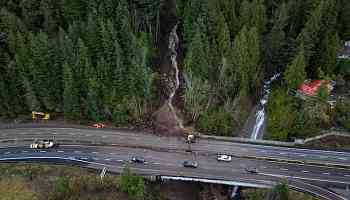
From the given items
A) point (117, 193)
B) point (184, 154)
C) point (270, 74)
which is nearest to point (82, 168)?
point (117, 193)

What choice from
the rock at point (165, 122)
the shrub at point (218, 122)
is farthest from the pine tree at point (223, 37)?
the rock at point (165, 122)

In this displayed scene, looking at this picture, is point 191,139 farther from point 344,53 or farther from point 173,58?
point 344,53

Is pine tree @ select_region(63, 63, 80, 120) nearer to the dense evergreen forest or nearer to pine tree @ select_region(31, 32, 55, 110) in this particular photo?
the dense evergreen forest

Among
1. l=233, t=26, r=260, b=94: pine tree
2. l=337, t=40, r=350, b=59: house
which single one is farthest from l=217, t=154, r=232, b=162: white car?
l=337, t=40, r=350, b=59: house

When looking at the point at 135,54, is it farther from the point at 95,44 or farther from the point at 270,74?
the point at 270,74

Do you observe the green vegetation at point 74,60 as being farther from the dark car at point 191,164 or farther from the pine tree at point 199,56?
the dark car at point 191,164
